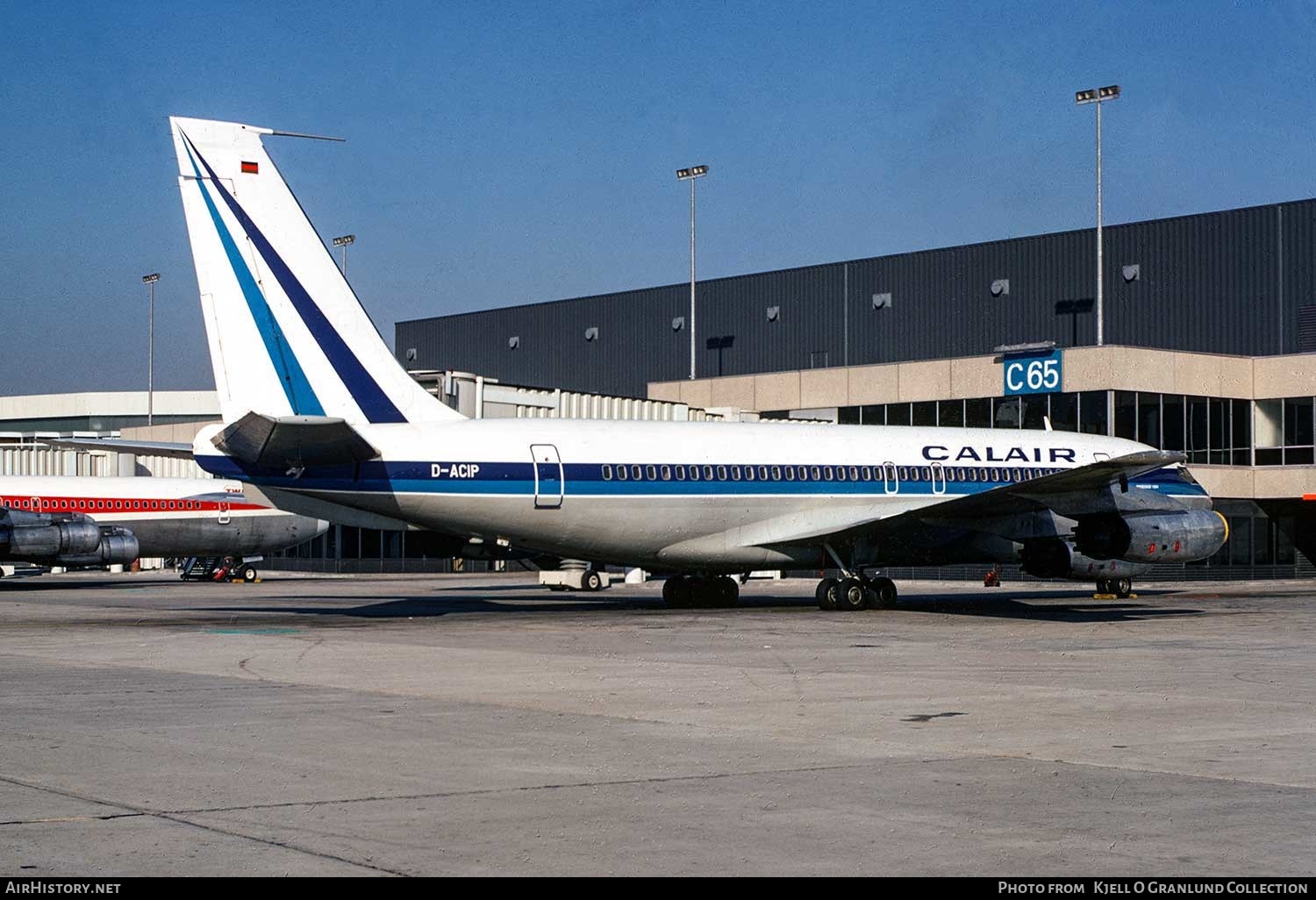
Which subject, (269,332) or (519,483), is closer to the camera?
(269,332)

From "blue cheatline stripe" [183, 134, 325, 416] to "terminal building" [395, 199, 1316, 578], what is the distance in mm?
35686

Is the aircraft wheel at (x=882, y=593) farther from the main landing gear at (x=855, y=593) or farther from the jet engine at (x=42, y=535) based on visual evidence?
the jet engine at (x=42, y=535)

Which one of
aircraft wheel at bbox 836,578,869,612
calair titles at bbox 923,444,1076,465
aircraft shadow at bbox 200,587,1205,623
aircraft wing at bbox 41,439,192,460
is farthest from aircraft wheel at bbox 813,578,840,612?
aircraft wing at bbox 41,439,192,460

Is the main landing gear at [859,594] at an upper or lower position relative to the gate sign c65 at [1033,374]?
lower

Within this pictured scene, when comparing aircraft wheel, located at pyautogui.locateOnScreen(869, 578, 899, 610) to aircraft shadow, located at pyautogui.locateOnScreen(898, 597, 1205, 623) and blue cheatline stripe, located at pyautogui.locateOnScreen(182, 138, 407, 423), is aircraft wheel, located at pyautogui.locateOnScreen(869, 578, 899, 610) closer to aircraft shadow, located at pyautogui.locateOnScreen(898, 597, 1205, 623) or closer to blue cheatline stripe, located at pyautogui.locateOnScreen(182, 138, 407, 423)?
aircraft shadow, located at pyautogui.locateOnScreen(898, 597, 1205, 623)

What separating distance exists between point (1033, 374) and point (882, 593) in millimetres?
26607

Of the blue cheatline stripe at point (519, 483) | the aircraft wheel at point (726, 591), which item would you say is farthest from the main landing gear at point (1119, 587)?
the aircraft wheel at point (726, 591)

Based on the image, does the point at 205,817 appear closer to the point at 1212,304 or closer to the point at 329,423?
the point at 329,423

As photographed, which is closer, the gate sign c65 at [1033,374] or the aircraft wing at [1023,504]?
the aircraft wing at [1023,504]

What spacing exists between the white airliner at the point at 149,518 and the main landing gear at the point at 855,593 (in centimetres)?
2732

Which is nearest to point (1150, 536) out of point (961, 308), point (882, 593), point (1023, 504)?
point (1023, 504)

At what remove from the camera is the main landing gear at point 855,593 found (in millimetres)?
31547

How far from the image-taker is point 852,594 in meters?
31.5

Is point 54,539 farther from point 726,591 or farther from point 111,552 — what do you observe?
point 726,591
